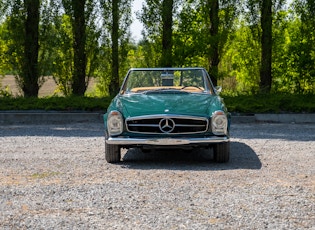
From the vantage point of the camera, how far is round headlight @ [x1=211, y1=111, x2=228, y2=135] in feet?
27.5

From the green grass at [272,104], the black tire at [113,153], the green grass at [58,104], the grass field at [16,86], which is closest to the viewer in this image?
the black tire at [113,153]

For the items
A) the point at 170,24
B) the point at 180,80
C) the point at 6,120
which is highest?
the point at 170,24

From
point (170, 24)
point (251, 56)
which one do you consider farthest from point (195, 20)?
point (251, 56)

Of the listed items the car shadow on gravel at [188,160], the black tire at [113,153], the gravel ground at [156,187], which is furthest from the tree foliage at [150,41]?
the black tire at [113,153]

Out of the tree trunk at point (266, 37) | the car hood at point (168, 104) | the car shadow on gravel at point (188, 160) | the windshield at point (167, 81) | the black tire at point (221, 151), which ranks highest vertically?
the tree trunk at point (266, 37)

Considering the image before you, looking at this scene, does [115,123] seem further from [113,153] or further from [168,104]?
[168,104]

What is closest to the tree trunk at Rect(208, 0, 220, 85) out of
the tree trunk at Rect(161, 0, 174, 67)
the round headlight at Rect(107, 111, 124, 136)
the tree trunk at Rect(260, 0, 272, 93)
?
the tree trunk at Rect(161, 0, 174, 67)

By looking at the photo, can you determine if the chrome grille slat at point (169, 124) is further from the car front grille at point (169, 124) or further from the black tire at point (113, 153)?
the black tire at point (113, 153)

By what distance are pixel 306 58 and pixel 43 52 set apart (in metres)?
8.40

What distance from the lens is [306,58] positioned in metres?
19.5

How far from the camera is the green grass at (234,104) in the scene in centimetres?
1555

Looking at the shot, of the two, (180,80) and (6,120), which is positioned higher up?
(180,80)

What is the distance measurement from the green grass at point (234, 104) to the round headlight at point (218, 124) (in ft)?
23.2

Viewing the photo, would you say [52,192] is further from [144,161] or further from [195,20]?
[195,20]
